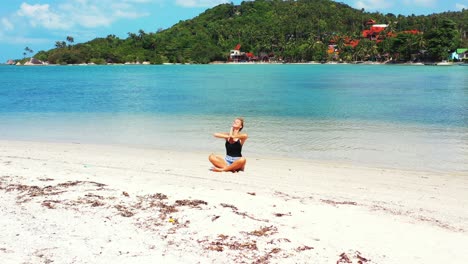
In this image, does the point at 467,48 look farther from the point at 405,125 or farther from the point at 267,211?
the point at 267,211

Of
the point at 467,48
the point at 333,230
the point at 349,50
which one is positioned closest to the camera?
the point at 333,230

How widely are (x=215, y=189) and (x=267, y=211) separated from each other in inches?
68.2

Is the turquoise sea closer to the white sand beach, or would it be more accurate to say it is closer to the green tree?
the white sand beach

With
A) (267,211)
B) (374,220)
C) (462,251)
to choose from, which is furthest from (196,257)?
(462,251)

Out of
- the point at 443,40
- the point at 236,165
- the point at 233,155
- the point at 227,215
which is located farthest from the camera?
the point at 443,40

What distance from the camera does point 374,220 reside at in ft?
20.9

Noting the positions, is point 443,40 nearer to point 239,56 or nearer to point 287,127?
point 239,56

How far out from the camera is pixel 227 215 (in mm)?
6285

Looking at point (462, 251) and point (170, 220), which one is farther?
point (170, 220)

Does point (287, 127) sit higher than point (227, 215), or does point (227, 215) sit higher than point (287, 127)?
point (227, 215)

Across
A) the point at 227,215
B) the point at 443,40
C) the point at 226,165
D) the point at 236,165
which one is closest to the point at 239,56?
the point at 443,40

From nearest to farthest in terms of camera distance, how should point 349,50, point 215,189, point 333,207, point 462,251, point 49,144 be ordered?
point 462,251 < point 333,207 < point 215,189 < point 49,144 < point 349,50

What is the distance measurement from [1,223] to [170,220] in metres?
2.23

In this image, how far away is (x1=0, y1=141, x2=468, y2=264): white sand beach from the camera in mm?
5133
